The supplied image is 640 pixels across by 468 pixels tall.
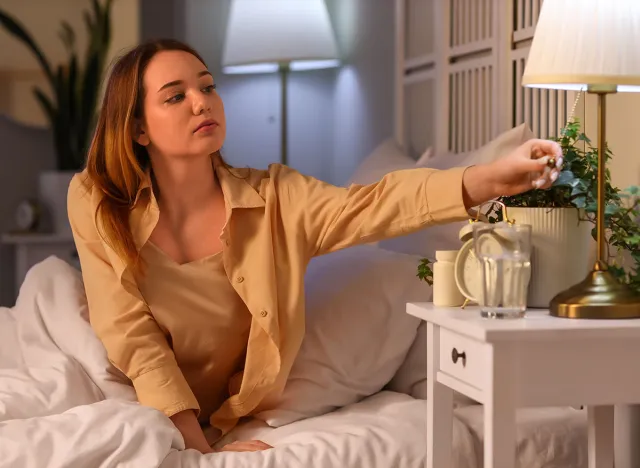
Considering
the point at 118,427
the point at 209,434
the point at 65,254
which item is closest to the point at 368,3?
the point at 65,254

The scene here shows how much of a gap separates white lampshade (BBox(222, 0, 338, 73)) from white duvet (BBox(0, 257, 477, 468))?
180 cm

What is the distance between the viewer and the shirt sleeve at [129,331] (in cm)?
177

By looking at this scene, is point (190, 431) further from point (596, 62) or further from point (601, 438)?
point (596, 62)

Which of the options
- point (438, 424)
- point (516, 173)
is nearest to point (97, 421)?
point (438, 424)

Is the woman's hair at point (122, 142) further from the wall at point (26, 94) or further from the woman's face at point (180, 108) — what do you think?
the wall at point (26, 94)

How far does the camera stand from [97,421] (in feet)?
5.18

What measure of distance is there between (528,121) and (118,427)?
41.8 inches

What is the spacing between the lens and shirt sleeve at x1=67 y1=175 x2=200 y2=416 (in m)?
1.77

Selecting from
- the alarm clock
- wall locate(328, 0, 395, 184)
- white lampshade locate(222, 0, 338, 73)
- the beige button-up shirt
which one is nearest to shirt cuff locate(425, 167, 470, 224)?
the beige button-up shirt

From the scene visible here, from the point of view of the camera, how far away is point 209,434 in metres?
1.87

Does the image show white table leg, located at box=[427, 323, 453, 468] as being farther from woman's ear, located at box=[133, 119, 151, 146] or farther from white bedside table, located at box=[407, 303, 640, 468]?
woman's ear, located at box=[133, 119, 151, 146]

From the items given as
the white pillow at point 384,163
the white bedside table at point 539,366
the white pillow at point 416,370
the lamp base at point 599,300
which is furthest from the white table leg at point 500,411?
the white pillow at point 384,163

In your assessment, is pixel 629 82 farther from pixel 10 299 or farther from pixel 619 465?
pixel 10 299

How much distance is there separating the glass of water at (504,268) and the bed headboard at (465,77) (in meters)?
0.62
